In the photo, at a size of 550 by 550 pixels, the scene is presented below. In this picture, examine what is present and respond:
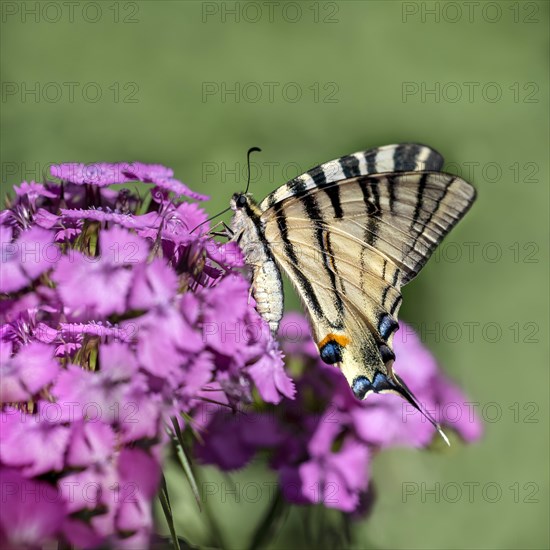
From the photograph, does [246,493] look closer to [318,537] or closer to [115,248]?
[318,537]

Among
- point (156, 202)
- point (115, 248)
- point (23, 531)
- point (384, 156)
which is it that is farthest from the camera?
point (384, 156)

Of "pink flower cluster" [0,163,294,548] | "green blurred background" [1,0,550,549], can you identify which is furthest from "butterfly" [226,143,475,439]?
"green blurred background" [1,0,550,549]

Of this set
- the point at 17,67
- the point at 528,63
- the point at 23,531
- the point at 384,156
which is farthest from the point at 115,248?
the point at 528,63

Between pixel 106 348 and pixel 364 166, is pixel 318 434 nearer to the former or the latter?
pixel 364 166

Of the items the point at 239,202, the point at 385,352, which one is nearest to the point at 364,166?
the point at 239,202
